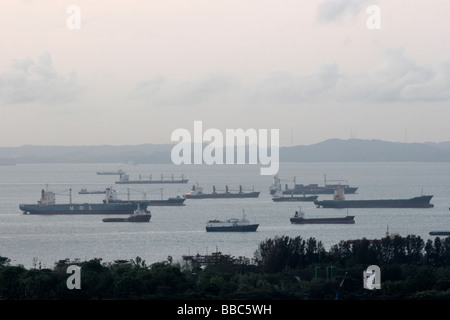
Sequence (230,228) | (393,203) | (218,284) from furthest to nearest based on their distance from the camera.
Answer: (393,203) → (230,228) → (218,284)

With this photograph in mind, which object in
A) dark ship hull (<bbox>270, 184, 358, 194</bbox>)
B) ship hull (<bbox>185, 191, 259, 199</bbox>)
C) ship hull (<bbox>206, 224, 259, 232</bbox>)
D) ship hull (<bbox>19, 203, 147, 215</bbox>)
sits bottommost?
ship hull (<bbox>206, 224, 259, 232</bbox>)

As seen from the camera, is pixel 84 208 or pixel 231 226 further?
pixel 84 208

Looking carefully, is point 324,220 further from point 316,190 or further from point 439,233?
point 316,190

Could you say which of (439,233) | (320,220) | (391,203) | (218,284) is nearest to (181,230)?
(320,220)

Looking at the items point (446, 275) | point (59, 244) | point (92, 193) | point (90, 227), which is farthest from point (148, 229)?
point (92, 193)

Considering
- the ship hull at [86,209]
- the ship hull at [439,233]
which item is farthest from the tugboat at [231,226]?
the ship hull at [86,209]

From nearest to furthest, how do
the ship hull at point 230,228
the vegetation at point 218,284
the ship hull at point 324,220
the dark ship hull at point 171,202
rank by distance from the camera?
the vegetation at point 218,284
the ship hull at point 230,228
the ship hull at point 324,220
the dark ship hull at point 171,202

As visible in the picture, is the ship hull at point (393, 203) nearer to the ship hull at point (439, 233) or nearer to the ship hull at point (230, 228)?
the ship hull at point (439, 233)

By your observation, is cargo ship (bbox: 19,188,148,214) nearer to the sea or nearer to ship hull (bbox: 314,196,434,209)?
the sea

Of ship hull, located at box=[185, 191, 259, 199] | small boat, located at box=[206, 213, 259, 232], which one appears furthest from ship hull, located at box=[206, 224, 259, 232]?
ship hull, located at box=[185, 191, 259, 199]
